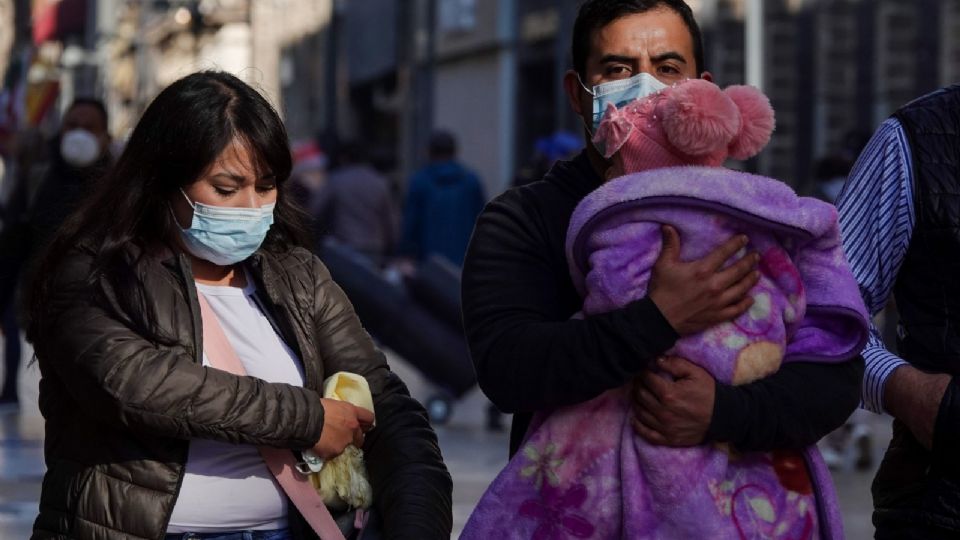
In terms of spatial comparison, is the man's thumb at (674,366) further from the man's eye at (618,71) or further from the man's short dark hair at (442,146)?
the man's short dark hair at (442,146)

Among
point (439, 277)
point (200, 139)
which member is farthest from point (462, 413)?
point (200, 139)

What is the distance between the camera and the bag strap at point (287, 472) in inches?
133

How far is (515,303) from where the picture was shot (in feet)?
10.0

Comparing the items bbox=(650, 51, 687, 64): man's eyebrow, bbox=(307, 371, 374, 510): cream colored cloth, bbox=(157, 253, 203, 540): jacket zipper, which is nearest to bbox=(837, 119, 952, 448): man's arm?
bbox=(650, 51, 687, 64): man's eyebrow

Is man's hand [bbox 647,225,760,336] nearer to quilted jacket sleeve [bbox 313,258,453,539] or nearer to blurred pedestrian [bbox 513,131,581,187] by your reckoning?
quilted jacket sleeve [bbox 313,258,453,539]

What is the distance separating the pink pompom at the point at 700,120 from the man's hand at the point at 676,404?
33 centimetres

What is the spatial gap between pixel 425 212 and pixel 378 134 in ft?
80.7

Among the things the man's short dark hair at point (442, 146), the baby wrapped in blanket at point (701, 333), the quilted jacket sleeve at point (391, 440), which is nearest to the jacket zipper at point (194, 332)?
the quilted jacket sleeve at point (391, 440)

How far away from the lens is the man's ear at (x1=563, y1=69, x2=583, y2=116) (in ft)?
10.8

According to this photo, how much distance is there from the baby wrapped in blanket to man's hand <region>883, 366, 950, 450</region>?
1.62ft

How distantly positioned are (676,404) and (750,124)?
0.46 meters

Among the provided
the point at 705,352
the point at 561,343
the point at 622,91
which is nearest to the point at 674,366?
the point at 705,352

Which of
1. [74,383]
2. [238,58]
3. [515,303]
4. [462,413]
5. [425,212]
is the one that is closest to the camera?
[515,303]

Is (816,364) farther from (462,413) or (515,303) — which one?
(462,413)
